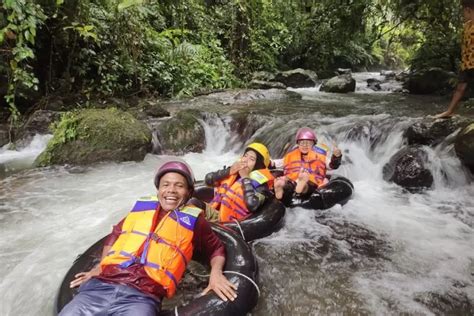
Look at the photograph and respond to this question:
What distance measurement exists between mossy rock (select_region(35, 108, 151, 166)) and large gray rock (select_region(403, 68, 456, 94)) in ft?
30.9

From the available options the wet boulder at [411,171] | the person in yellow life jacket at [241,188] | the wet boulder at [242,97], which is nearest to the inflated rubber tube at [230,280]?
the person in yellow life jacket at [241,188]

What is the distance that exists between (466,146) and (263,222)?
3.72 m

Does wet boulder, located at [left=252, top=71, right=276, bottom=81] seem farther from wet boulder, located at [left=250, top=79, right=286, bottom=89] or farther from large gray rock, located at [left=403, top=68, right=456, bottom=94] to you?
large gray rock, located at [left=403, top=68, right=456, bottom=94]

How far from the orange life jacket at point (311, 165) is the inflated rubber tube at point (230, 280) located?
2.14 metres

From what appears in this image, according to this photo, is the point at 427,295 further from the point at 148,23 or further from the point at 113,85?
the point at 148,23

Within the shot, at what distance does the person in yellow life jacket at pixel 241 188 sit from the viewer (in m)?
4.19

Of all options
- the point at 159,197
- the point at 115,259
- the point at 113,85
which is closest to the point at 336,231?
the point at 159,197

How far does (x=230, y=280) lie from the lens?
2.81 meters

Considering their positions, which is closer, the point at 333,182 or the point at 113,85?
the point at 333,182

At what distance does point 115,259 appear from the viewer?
269 cm

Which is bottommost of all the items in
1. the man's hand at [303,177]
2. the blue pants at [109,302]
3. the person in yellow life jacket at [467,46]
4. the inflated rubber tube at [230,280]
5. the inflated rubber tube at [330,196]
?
the inflated rubber tube at [330,196]

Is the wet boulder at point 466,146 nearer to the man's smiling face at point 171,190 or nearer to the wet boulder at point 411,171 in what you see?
Answer: the wet boulder at point 411,171

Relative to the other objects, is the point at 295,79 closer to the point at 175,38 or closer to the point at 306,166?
the point at 175,38

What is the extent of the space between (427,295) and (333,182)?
2173 millimetres
